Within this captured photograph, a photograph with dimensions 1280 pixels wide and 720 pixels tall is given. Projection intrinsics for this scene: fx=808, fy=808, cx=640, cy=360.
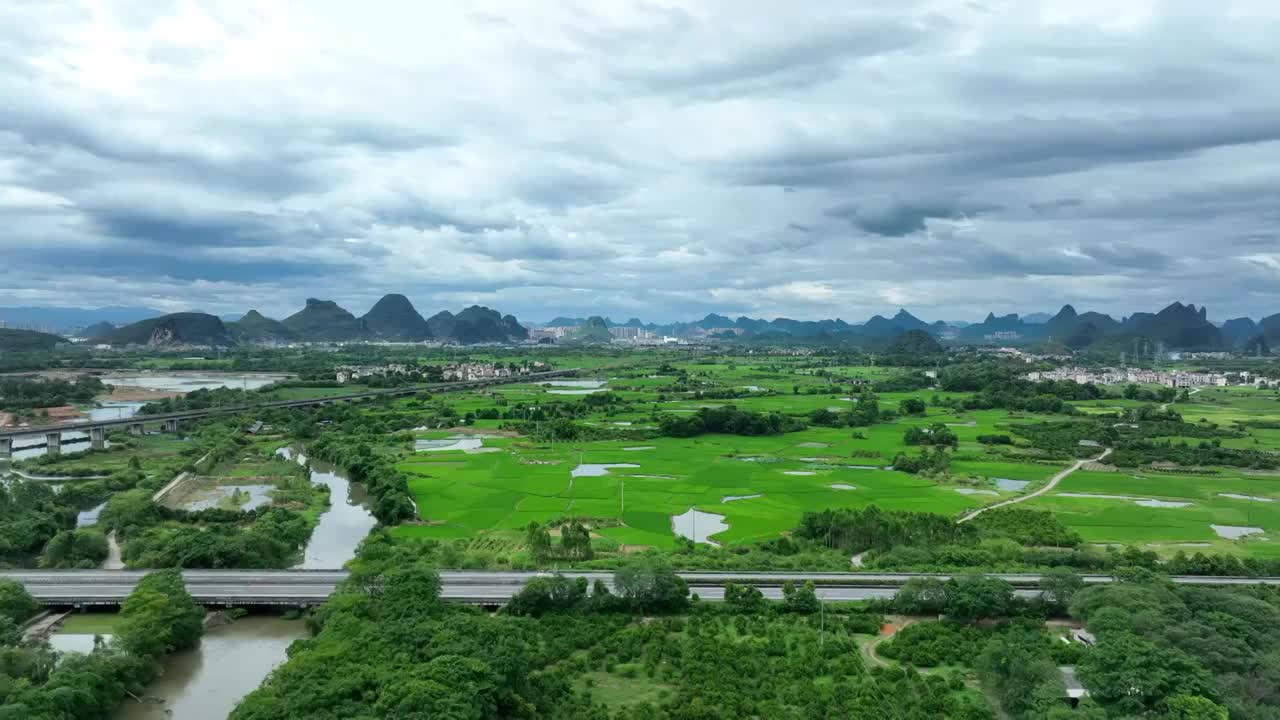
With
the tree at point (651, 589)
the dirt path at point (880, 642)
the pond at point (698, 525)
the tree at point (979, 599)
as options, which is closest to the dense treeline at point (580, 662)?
the tree at point (651, 589)

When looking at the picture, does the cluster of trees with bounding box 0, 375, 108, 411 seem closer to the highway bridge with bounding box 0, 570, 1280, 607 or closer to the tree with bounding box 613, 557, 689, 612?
the highway bridge with bounding box 0, 570, 1280, 607

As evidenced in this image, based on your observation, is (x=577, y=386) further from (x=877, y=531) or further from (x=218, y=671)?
(x=218, y=671)

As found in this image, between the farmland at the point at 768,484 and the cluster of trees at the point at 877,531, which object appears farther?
the farmland at the point at 768,484

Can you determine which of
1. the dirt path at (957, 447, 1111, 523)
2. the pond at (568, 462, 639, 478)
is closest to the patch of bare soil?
the pond at (568, 462, 639, 478)

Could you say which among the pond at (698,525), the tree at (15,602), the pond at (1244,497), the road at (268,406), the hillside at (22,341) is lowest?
the pond at (698,525)

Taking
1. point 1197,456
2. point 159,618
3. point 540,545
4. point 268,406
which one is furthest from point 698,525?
point 268,406

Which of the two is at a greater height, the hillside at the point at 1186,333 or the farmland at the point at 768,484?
the hillside at the point at 1186,333

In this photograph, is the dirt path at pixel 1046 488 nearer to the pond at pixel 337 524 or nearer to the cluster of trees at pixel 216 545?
the pond at pixel 337 524

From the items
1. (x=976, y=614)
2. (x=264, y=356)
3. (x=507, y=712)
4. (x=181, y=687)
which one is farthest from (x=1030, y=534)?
(x=264, y=356)
